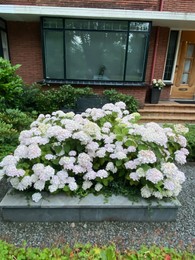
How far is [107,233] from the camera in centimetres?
194

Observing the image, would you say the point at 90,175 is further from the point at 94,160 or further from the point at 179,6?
the point at 179,6

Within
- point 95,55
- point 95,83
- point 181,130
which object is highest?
point 95,55

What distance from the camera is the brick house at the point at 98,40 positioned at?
198 inches

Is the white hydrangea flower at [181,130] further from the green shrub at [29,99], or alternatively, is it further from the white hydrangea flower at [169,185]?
the green shrub at [29,99]

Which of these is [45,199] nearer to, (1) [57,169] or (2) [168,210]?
(1) [57,169]

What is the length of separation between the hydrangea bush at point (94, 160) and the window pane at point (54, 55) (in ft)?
12.7

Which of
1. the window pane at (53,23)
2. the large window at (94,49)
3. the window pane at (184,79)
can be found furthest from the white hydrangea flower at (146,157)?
the window pane at (184,79)

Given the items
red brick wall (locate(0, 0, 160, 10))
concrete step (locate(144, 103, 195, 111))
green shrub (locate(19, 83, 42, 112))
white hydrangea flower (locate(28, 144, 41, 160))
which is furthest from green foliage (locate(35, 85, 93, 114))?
white hydrangea flower (locate(28, 144, 41, 160))

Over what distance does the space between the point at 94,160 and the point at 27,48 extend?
17.1 feet

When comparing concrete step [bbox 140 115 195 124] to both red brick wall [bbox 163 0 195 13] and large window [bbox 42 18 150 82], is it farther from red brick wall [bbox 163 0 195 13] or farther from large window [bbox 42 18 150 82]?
red brick wall [bbox 163 0 195 13]

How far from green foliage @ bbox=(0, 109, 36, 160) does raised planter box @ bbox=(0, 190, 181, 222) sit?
1.00 metres

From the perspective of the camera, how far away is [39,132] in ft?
7.27

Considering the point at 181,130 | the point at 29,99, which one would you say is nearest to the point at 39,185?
the point at 181,130

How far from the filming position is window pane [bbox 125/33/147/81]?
545cm
